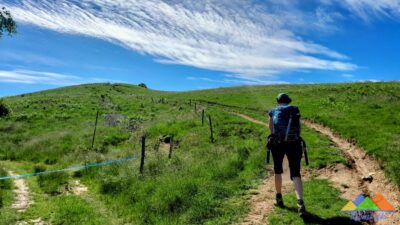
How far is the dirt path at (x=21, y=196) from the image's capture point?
12.2 meters

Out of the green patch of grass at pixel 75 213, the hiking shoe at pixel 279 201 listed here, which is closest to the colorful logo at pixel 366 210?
the hiking shoe at pixel 279 201

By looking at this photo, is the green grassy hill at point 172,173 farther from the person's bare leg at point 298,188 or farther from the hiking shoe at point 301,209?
the person's bare leg at point 298,188

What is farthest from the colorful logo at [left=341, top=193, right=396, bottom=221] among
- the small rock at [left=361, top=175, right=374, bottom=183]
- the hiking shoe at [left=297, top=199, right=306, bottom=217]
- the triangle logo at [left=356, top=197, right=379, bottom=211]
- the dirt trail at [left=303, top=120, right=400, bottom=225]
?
the small rock at [left=361, top=175, right=374, bottom=183]

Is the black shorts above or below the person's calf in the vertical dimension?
above

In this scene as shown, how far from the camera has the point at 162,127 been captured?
29.4 meters

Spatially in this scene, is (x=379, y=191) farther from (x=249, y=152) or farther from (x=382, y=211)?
(x=249, y=152)

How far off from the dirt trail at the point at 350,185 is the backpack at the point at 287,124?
204 cm

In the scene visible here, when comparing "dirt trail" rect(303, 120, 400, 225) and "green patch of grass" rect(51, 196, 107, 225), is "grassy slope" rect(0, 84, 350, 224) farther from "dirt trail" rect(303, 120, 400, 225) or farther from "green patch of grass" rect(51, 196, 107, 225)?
"dirt trail" rect(303, 120, 400, 225)

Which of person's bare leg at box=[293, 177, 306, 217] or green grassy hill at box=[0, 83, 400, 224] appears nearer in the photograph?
person's bare leg at box=[293, 177, 306, 217]

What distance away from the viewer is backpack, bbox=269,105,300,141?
8977 mm

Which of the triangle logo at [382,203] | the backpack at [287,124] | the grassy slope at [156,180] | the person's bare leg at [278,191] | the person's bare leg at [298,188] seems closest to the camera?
the person's bare leg at [298,188]

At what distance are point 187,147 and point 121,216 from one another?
10268mm

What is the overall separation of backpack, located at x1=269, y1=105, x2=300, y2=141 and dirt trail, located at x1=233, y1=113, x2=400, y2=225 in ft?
6.69

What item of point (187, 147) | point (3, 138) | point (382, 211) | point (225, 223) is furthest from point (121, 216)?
point (3, 138)
